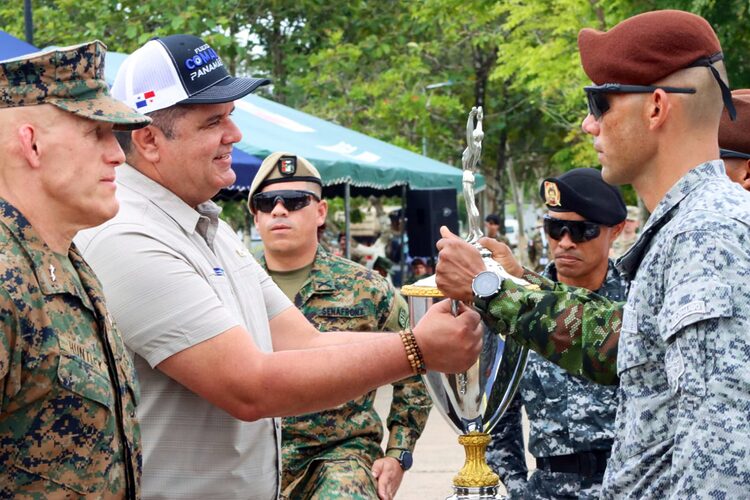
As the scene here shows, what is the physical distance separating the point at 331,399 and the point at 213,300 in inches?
17.0

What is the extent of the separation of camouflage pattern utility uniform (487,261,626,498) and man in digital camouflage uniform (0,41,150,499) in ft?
6.19

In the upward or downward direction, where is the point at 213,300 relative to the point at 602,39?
downward

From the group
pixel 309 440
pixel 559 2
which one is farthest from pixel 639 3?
pixel 309 440

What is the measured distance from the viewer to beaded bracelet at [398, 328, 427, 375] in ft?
10.4

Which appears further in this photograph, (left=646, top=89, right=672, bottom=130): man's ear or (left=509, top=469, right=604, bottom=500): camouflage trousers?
(left=509, top=469, right=604, bottom=500): camouflage trousers

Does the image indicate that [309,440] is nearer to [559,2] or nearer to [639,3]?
[639,3]

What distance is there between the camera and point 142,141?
3227 millimetres

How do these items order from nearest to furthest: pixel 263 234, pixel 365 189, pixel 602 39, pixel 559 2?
pixel 602 39
pixel 263 234
pixel 365 189
pixel 559 2

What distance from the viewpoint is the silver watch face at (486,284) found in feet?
9.75

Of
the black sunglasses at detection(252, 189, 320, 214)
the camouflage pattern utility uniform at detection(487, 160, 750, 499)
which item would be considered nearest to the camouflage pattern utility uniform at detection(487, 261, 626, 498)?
the camouflage pattern utility uniform at detection(487, 160, 750, 499)

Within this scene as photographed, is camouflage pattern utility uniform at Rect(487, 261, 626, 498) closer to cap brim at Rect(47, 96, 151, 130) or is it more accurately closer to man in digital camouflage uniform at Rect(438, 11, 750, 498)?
man in digital camouflage uniform at Rect(438, 11, 750, 498)

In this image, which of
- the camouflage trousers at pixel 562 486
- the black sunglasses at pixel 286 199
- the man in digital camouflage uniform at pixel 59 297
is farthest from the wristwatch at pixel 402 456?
the man in digital camouflage uniform at pixel 59 297

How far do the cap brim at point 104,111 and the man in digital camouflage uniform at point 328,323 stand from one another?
2.24 meters

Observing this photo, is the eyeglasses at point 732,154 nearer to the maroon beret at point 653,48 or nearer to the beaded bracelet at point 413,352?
the maroon beret at point 653,48
